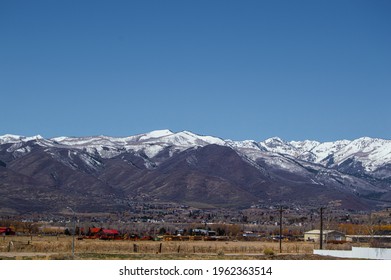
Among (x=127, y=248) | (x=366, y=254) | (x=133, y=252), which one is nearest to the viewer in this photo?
(x=366, y=254)

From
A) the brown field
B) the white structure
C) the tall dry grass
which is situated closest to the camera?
the brown field

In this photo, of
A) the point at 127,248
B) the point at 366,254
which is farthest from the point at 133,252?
the point at 366,254

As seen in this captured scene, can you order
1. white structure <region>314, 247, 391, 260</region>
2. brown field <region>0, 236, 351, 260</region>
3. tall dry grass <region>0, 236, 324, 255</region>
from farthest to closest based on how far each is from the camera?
tall dry grass <region>0, 236, 324, 255</region> → white structure <region>314, 247, 391, 260</region> → brown field <region>0, 236, 351, 260</region>

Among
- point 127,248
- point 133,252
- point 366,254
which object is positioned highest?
point 366,254

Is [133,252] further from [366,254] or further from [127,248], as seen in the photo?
[366,254]

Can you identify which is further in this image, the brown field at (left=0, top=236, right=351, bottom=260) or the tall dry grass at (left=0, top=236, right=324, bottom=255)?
the tall dry grass at (left=0, top=236, right=324, bottom=255)

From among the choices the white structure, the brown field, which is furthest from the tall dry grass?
the white structure

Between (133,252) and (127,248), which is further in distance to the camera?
(127,248)

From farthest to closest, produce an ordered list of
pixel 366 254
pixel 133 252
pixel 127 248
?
pixel 127 248 → pixel 133 252 → pixel 366 254

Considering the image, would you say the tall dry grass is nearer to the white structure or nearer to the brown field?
the brown field
